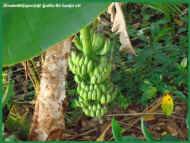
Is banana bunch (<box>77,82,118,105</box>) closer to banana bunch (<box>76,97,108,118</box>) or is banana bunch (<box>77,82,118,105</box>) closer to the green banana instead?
banana bunch (<box>76,97,108,118</box>)

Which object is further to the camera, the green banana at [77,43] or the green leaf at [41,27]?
the green banana at [77,43]

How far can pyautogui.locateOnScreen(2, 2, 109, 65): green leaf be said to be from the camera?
1670 millimetres

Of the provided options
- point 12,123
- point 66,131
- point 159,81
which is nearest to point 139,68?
point 159,81

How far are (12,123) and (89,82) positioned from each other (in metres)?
0.32

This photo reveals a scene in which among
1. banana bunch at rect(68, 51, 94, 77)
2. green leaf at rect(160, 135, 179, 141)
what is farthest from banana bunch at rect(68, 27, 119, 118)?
green leaf at rect(160, 135, 179, 141)

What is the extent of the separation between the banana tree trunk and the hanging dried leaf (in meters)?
0.15

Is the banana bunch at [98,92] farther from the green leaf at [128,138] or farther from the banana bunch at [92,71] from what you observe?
the green leaf at [128,138]

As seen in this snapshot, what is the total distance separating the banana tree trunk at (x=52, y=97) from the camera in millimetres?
1815

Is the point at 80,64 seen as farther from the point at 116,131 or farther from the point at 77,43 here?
the point at 116,131

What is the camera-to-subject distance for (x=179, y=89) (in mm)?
1999

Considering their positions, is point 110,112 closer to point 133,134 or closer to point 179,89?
point 133,134

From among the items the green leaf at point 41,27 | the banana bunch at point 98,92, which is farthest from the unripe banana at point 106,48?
the green leaf at point 41,27

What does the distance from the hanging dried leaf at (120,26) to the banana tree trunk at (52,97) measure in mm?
154

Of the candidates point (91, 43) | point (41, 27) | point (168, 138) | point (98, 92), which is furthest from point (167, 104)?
point (41, 27)
